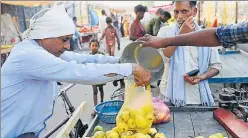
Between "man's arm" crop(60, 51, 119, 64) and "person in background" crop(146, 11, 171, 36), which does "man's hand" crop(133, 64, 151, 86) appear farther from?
"person in background" crop(146, 11, 171, 36)

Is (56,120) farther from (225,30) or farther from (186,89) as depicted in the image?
(225,30)

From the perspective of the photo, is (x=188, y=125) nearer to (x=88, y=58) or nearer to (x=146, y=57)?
(x=146, y=57)

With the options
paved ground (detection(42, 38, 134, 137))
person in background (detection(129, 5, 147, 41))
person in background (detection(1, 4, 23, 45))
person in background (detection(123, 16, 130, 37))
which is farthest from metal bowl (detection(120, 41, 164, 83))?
person in background (detection(123, 16, 130, 37))

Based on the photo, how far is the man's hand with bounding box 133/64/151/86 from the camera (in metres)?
2.07

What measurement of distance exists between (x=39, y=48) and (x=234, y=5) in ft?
25.5

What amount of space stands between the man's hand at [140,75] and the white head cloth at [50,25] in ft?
1.62

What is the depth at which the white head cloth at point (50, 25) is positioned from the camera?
80.5 inches

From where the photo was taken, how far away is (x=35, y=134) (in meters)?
2.23

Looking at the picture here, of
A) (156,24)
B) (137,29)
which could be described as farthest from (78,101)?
(156,24)

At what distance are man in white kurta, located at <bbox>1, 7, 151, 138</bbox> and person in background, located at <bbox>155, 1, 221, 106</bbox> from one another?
90 cm

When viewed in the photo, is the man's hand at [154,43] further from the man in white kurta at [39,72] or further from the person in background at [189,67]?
the person in background at [189,67]

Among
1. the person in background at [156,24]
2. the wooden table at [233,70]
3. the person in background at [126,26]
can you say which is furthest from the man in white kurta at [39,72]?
the person in background at [126,26]

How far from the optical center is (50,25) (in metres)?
2.04

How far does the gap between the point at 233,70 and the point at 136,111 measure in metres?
2.45
